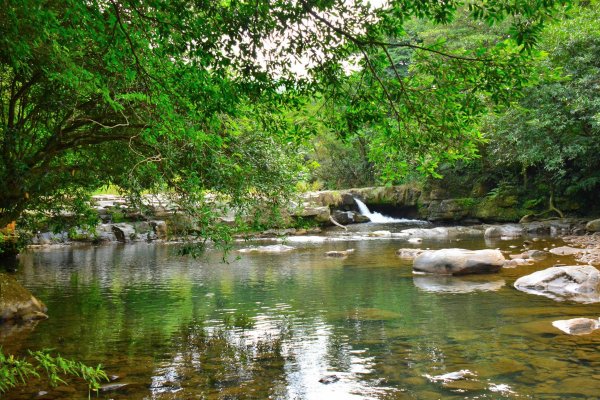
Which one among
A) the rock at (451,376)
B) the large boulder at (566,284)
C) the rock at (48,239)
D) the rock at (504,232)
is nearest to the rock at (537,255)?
the large boulder at (566,284)

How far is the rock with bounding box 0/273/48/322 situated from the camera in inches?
434

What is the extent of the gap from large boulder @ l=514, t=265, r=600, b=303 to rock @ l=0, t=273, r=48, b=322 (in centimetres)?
1192

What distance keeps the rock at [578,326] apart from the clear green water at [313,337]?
A: 24 centimetres

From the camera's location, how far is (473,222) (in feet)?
116

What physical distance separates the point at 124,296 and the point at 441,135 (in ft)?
37.8

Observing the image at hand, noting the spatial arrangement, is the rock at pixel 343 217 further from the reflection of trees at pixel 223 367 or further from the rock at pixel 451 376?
the rock at pixel 451 376

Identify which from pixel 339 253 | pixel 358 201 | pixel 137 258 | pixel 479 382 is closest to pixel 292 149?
pixel 479 382

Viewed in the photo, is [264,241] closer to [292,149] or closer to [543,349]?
[292,149]

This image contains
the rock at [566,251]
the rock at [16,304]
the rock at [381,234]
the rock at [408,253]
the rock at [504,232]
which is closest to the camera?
the rock at [16,304]

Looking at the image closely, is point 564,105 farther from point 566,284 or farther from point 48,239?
point 48,239

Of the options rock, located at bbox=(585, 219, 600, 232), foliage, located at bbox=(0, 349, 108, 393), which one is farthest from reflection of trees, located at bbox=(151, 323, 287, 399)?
rock, located at bbox=(585, 219, 600, 232)

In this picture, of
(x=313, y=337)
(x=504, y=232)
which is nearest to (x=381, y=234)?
(x=504, y=232)

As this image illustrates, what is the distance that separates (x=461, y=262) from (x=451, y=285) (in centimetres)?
196

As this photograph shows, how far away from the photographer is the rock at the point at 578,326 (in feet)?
28.5
